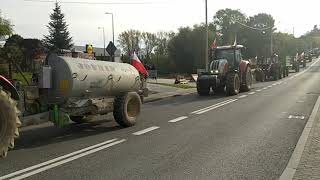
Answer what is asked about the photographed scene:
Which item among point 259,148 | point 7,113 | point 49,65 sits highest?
point 49,65

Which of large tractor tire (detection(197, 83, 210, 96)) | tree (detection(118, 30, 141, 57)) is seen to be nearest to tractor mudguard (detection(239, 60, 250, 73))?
large tractor tire (detection(197, 83, 210, 96))

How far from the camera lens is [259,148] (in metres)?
9.82

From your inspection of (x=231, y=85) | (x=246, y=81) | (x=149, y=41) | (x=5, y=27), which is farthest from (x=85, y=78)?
(x=149, y=41)

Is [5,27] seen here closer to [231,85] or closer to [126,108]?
[231,85]

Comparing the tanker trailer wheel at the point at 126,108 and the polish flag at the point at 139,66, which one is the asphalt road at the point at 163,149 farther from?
the polish flag at the point at 139,66

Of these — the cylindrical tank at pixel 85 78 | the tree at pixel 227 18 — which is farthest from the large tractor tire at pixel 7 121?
the tree at pixel 227 18

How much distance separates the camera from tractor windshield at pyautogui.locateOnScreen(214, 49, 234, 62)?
95.7 feet

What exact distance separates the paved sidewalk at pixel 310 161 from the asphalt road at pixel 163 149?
313 mm

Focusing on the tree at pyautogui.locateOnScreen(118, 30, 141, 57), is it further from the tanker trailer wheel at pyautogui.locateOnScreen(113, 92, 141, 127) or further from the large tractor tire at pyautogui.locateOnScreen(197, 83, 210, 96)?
the tanker trailer wheel at pyautogui.locateOnScreen(113, 92, 141, 127)

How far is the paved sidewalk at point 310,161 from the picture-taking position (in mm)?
7418

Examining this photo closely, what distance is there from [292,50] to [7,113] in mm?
118398

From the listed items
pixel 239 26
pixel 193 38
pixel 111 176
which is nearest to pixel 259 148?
pixel 111 176

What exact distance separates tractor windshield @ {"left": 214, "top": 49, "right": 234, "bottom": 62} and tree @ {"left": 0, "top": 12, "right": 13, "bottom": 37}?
3315cm

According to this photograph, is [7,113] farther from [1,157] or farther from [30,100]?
[30,100]
